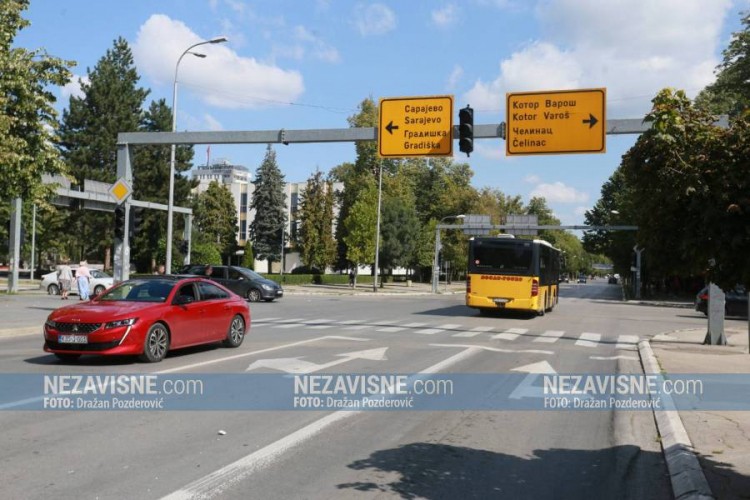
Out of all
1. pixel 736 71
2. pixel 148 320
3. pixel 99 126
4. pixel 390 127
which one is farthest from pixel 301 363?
pixel 99 126

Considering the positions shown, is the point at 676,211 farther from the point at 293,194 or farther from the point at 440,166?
the point at 293,194

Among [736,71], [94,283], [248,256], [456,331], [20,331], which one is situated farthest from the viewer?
[248,256]

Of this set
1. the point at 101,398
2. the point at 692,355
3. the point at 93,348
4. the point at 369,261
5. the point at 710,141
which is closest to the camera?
the point at 710,141

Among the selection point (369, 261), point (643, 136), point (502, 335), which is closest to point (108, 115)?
point (369, 261)

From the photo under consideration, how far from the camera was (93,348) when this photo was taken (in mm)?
10398

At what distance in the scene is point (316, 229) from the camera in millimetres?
A: 73375

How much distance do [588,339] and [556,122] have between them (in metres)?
5.83

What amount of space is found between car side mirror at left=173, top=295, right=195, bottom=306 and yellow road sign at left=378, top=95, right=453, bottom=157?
764 centimetres

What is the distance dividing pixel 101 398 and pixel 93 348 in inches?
93.2

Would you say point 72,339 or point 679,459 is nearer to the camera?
point 679,459

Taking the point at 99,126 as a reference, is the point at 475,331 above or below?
below

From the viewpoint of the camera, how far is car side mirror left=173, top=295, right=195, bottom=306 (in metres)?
11.8

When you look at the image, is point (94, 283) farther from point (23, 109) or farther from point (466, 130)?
point (466, 130)

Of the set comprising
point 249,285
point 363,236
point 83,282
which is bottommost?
point 249,285
